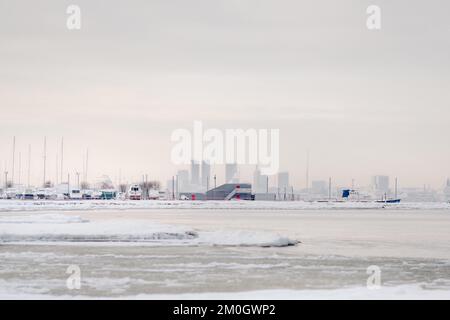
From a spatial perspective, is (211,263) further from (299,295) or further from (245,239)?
(245,239)

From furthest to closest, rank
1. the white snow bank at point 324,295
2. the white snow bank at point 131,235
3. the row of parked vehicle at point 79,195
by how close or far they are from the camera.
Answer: the row of parked vehicle at point 79,195
the white snow bank at point 131,235
the white snow bank at point 324,295

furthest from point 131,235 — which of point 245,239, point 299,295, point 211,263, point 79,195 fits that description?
point 79,195

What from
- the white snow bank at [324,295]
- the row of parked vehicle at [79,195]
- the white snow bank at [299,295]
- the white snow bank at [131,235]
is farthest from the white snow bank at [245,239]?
the row of parked vehicle at [79,195]

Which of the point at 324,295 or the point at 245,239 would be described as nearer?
the point at 324,295

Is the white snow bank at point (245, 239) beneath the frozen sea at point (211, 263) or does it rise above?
above

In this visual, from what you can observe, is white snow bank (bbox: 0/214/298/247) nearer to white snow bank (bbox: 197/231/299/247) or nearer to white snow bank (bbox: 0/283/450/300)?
white snow bank (bbox: 197/231/299/247)

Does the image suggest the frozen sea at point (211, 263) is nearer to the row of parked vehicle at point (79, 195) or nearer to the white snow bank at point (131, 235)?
the white snow bank at point (131, 235)

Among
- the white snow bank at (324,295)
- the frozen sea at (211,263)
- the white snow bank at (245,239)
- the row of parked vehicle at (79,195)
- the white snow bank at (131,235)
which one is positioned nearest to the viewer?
the white snow bank at (324,295)

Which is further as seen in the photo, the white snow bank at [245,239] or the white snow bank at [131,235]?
the white snow bank at [131,235]

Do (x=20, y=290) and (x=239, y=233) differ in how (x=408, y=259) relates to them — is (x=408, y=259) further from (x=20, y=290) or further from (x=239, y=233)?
(x=20, y=290)

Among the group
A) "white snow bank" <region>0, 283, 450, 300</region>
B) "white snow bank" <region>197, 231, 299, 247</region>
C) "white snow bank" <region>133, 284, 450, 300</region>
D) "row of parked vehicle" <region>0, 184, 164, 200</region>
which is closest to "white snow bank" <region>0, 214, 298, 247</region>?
"white snow bank" <region>197, 231, 299, 247</region>
